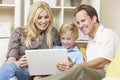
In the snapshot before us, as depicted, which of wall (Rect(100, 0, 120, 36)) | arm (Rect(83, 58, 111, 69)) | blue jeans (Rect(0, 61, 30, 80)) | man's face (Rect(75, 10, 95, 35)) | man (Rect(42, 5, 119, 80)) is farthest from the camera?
wall (Rect(100, 0, 120, 36))

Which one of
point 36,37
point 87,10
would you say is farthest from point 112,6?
point 36,37

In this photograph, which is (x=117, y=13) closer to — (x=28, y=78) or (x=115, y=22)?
(x=115, y=22)

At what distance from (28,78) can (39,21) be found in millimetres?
554

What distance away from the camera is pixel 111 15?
320 cm

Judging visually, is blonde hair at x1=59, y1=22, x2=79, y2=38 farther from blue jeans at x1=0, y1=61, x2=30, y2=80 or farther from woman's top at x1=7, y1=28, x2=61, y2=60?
blue jeans at x1=0, y1=61, x2=30, y2=80

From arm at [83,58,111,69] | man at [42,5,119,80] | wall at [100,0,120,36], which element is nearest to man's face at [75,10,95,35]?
man at [42,5,119,80]

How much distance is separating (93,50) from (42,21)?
56 centimetres

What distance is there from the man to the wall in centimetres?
91

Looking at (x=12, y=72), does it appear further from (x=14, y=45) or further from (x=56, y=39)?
(x=56, y=39)

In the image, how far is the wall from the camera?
318 cm

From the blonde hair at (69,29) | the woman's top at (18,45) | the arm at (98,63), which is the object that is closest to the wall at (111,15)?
the blonde hair at (69,29)

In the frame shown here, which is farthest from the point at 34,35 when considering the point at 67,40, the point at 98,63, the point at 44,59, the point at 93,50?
the point at 98,63

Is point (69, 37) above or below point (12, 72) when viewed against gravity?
above

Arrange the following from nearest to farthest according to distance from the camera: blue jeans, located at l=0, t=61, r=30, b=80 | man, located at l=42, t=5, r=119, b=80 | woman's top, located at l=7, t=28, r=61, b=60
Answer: man, located at l=42, t=5, r=119, b=80, blue jeans, located at l=0, t=61, r=30, b=80, woman's top, located at l=7, t=28, r=61, b=60
